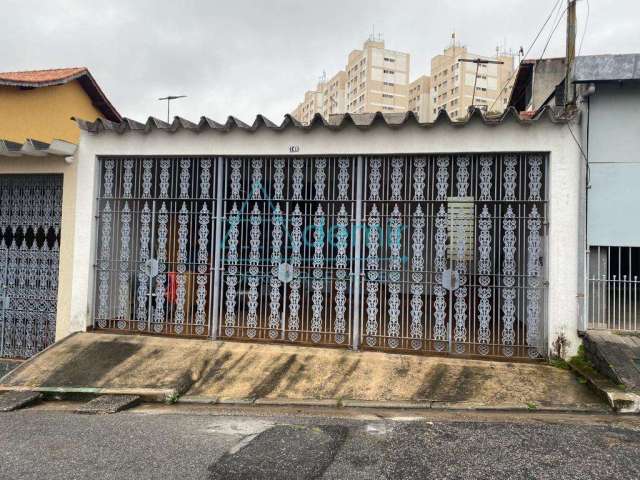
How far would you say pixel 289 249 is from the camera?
662 centimetres

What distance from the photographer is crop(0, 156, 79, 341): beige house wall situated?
698 centimetres

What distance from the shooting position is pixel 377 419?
14.8ft

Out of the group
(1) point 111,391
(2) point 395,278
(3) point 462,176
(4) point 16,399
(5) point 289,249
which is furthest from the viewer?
(5) point 289,249

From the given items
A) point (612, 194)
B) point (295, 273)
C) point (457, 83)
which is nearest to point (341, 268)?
point (295, 273)

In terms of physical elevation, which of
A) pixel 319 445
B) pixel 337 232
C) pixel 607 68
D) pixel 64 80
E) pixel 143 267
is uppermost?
pixel 64 80

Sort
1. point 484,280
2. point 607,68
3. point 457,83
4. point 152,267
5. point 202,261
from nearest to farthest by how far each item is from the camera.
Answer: point 607,68
point 484,280
point 202,261
point 152,267
point 457,83

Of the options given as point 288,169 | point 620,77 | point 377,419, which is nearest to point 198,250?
point 288,169

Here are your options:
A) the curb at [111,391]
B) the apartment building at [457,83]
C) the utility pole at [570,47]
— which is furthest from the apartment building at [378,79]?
the curb at [111,391]

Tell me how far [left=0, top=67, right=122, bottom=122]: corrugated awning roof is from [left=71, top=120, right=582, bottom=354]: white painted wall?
3.44 m

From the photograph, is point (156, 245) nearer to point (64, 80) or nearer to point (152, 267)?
point (152, 267)

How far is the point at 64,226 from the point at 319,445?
5.18m

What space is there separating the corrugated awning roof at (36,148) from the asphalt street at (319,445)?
3.49 meters

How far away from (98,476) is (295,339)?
3.42m

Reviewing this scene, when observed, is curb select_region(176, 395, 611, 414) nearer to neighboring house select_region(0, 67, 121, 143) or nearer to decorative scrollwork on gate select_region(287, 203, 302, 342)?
decorative scrollwork on gate select_region(287, 203, 302, 342)
